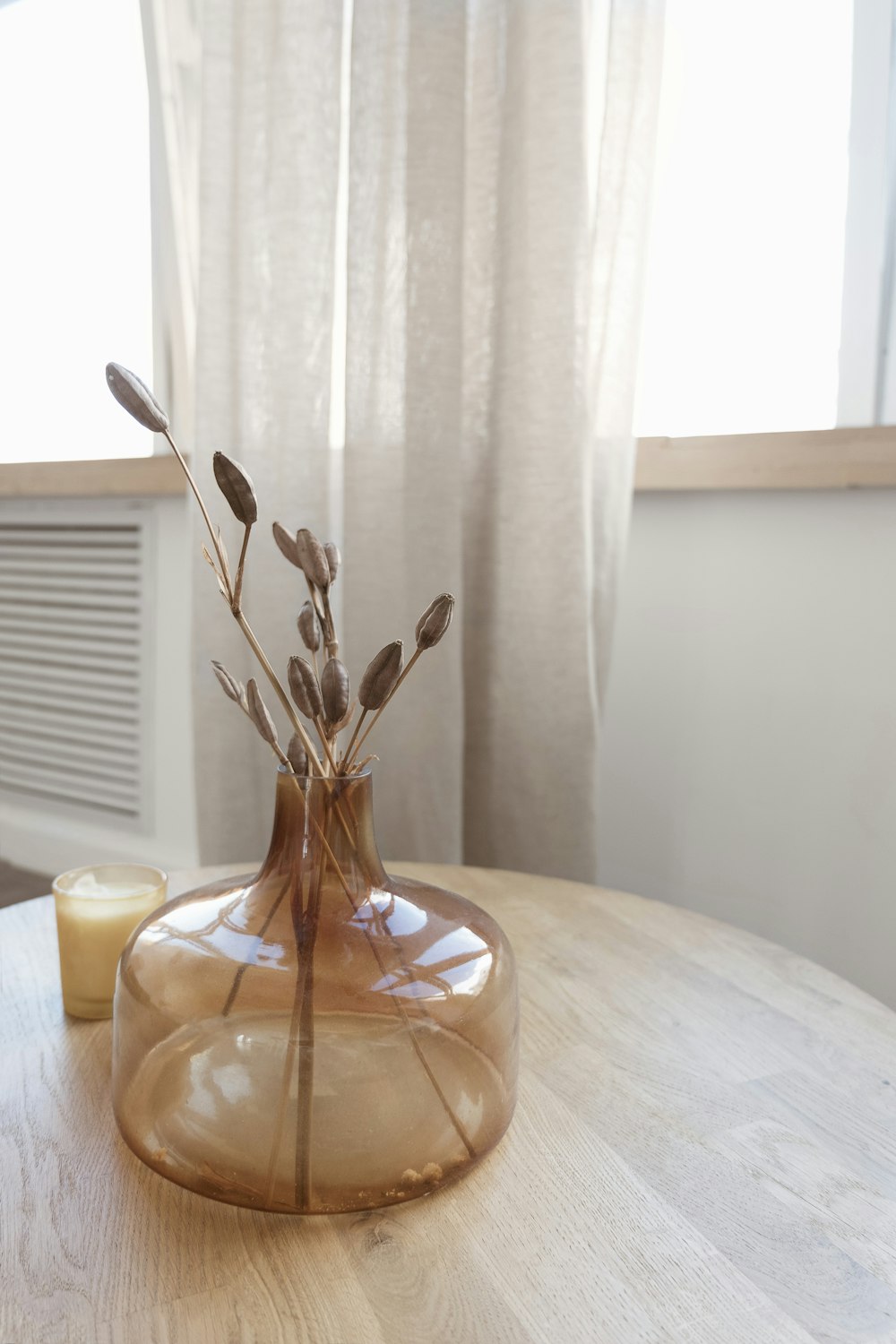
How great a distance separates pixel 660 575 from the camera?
1523 mm

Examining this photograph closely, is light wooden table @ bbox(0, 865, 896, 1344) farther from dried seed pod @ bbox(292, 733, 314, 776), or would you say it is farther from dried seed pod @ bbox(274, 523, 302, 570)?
dried seed pod @ bbox(274, 523, 302, 570)

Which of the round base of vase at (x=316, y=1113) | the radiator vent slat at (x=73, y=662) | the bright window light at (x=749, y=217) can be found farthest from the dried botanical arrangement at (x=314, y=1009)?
the radiator vent slat at (x=73, y=662)

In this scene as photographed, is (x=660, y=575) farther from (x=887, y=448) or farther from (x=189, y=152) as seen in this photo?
(x=189, y=152)

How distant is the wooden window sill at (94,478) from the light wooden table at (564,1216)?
1.40 metres

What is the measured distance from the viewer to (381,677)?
553mm

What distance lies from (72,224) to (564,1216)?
2.43 m

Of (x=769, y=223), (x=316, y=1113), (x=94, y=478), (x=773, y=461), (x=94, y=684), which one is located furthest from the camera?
(x=94, y=684)

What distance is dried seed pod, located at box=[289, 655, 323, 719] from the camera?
545mm

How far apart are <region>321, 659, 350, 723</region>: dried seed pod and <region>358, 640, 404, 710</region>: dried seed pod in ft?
0.05

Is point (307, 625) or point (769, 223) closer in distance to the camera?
point (307, 625)

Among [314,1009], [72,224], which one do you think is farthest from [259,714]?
[72,224]

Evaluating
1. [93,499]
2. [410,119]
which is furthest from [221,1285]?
[93,499]

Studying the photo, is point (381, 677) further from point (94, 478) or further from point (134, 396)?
point (94, 478)

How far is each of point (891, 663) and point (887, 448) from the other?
0.84ft
